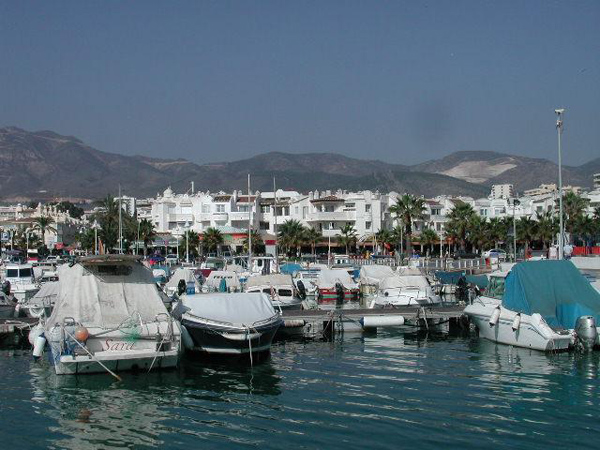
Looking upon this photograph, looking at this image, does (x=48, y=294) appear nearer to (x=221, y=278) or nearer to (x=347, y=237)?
(x=221, y=278)

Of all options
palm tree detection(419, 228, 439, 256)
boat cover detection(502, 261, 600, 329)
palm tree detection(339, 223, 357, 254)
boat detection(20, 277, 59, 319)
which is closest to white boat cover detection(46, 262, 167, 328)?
boat detection(20, 277, 59, 319)

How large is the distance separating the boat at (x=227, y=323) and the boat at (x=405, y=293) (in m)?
14.6

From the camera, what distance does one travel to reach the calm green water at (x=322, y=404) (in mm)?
18281

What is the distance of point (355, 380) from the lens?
24.7 m

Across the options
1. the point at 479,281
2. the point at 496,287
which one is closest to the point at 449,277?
the point at 479,281

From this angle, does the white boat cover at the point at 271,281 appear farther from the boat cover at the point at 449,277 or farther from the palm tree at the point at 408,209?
the palm tree at the point at 408,209

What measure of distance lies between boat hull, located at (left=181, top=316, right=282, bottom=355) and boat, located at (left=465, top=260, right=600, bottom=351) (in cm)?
973

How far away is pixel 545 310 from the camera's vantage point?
30.0 m

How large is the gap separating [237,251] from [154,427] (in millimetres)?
95643

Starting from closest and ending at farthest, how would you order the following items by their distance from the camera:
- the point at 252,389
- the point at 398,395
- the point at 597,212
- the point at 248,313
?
the point at 398,395 < the point at 252,389 < the point at 248,313 < the point at 597,212

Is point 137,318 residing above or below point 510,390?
above

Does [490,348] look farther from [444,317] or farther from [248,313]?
[248,313]

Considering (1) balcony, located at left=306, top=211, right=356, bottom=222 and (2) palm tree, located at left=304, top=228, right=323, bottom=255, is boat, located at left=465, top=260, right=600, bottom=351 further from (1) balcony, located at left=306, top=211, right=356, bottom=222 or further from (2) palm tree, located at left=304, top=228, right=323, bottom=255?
(1) balcony, located at left=306, top=211, right=356, bottom=222

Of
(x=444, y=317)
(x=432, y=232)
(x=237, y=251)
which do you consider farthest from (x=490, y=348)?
(x=237, y=251)
